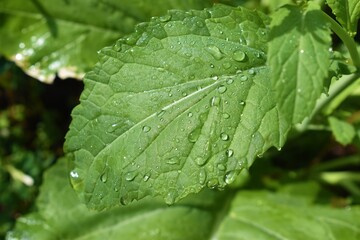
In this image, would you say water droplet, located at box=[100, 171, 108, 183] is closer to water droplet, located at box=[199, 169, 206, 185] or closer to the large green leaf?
water droplet, located at box=[199, 169, 206, 185]

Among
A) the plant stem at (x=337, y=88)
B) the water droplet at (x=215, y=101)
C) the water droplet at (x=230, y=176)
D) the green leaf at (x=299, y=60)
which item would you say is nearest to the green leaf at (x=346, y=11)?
the green leaf at (x=299, y=60)

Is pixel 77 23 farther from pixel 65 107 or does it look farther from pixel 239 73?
pixel 239 73

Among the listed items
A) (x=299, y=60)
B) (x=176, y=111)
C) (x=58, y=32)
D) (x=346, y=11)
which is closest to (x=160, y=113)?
(x=176, y=111)

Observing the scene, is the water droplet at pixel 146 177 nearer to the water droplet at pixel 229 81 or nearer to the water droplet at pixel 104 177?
the water droplet at pixel 104 177

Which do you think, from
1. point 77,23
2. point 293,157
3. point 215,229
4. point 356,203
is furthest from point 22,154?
point 356,203

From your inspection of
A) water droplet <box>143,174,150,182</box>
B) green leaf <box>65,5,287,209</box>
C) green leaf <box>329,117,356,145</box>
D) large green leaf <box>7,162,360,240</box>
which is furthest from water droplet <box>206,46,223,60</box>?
large green leaf <box>7,162,360,240</box>

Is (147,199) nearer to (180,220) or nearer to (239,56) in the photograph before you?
(180,220)
